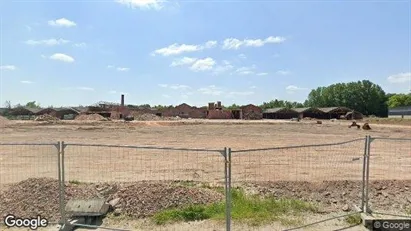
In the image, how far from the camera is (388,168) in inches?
514

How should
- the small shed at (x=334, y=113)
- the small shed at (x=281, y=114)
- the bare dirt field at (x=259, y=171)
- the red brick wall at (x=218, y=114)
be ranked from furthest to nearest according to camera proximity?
the small shed at (x=281, y=114), the small shed at (x=334, y=113), the red brick wall at (x=218, y=114), the bare dirt field at (x=259, y=171)

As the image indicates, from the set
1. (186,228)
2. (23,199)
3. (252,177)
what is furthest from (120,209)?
(252,177)

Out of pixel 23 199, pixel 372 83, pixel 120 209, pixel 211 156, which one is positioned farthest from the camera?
pixel 372 83

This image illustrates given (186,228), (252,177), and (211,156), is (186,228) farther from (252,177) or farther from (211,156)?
(211,156)

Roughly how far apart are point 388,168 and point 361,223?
26.6ft

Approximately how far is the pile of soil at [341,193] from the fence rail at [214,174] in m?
0.02

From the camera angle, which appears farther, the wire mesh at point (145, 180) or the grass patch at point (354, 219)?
the wire mesh at point (145, 180)

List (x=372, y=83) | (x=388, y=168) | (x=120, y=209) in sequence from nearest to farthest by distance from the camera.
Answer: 1. (x=120, y=209)
2. (x=388, y=168)
3. (x=372, y=83)
